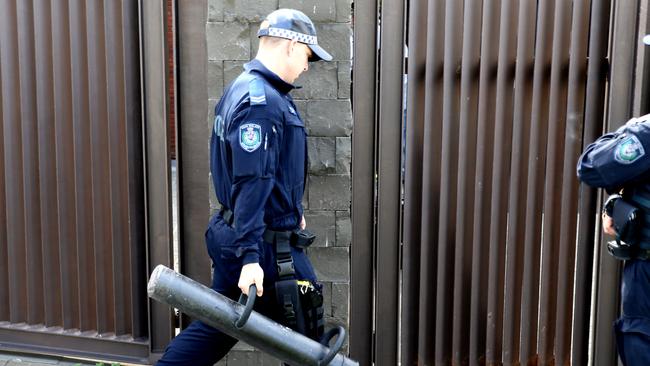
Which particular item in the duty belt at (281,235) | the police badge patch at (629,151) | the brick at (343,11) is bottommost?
the duty belt at (281,235)

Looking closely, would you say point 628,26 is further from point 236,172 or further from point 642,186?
point 236,172

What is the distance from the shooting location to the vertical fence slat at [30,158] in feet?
14.8

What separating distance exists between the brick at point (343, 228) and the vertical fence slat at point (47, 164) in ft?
5.12

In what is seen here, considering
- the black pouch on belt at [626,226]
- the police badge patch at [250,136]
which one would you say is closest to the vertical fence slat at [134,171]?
the police badge patch at [250,136]

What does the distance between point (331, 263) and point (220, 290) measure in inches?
35.9

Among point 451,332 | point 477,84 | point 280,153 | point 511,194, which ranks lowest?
point 451,332

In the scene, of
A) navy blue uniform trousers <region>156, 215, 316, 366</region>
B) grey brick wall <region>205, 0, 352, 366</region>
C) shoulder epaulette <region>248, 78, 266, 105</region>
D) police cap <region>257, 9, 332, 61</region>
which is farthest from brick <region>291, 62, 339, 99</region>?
navy blue uniform trousers <region>156, 215, 316, 366</region>

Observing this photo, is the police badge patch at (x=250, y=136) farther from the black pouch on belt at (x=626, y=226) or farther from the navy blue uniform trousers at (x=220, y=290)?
the black pouch on belt at (x=626, y=226)

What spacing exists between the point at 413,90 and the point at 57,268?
218 cm

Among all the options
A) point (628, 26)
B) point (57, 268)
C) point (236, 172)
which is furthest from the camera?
point (57, 268)

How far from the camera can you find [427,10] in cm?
412

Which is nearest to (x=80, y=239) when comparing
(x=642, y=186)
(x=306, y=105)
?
(x=306, y=105)

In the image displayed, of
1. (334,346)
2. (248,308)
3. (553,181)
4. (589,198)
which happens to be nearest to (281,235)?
(248,308)

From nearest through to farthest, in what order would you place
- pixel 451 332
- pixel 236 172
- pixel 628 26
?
pixel 236 172, pixel 628 26, pixel 451 332
